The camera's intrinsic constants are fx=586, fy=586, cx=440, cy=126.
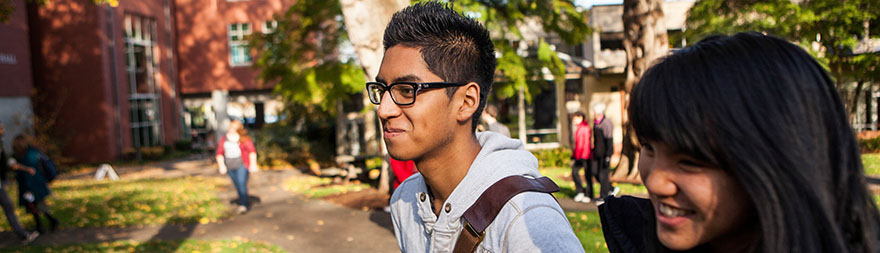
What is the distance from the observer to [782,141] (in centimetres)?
88

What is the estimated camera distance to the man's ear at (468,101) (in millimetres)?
1927

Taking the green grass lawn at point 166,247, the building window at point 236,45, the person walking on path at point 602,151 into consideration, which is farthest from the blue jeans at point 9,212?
the building window at point 236,45

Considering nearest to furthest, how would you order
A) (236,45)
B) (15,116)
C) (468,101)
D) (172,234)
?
(468,101) < (172,234) < (15,116) < (236,45)

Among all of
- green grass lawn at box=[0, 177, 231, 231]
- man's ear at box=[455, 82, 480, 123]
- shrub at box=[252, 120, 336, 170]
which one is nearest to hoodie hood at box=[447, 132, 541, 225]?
man's ear at box=[455, 82, 480, 123]

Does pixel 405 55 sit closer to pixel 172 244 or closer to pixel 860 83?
pixel 172 244

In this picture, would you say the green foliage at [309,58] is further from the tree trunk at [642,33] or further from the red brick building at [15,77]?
the red brick building at [15,77]

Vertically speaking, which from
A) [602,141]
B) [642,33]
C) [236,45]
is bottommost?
[602,141]

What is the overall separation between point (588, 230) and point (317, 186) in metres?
8.60

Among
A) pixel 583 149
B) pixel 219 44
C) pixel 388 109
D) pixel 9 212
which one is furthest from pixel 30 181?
pixel 219 44

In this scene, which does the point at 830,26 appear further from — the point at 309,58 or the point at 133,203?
the point at 133,203

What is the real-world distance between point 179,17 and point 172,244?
26.5m

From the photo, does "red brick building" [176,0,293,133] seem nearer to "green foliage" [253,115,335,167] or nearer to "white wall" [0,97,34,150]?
"green foliage" [253,115,335,167]

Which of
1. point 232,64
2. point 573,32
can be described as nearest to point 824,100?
point 573,32

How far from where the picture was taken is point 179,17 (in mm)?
31312
